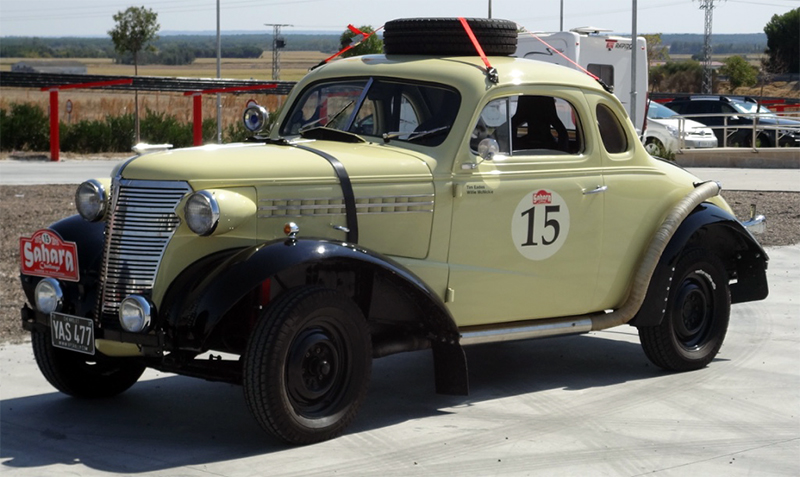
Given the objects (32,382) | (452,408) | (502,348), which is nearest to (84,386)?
(32,382)

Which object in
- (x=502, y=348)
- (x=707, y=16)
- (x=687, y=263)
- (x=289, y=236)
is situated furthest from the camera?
(x=707, y=16)

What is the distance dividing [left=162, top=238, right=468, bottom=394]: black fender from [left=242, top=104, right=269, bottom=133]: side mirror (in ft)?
5.65

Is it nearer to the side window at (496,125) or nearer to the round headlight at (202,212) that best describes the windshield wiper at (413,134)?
the side window at (496,125)

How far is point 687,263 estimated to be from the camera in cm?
752

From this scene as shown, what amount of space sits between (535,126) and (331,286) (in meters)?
1.87

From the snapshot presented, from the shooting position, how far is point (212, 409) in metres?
6.51

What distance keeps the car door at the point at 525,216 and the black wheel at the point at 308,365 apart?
2.84 ft

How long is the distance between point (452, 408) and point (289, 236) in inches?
62.9

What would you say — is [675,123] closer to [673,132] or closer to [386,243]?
[673,132]

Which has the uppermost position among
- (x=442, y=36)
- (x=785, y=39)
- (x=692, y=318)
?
(x=785, y=39)

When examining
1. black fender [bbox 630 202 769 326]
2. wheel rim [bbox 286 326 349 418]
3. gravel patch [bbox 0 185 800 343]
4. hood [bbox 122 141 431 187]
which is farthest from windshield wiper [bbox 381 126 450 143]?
gravel patch [bbox 0 185 800 343]

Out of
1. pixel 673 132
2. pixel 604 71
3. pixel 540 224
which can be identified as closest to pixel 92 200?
pixel 540 224

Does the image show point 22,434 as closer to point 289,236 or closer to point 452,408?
point 289,236

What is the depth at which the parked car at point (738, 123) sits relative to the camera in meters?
29.7
